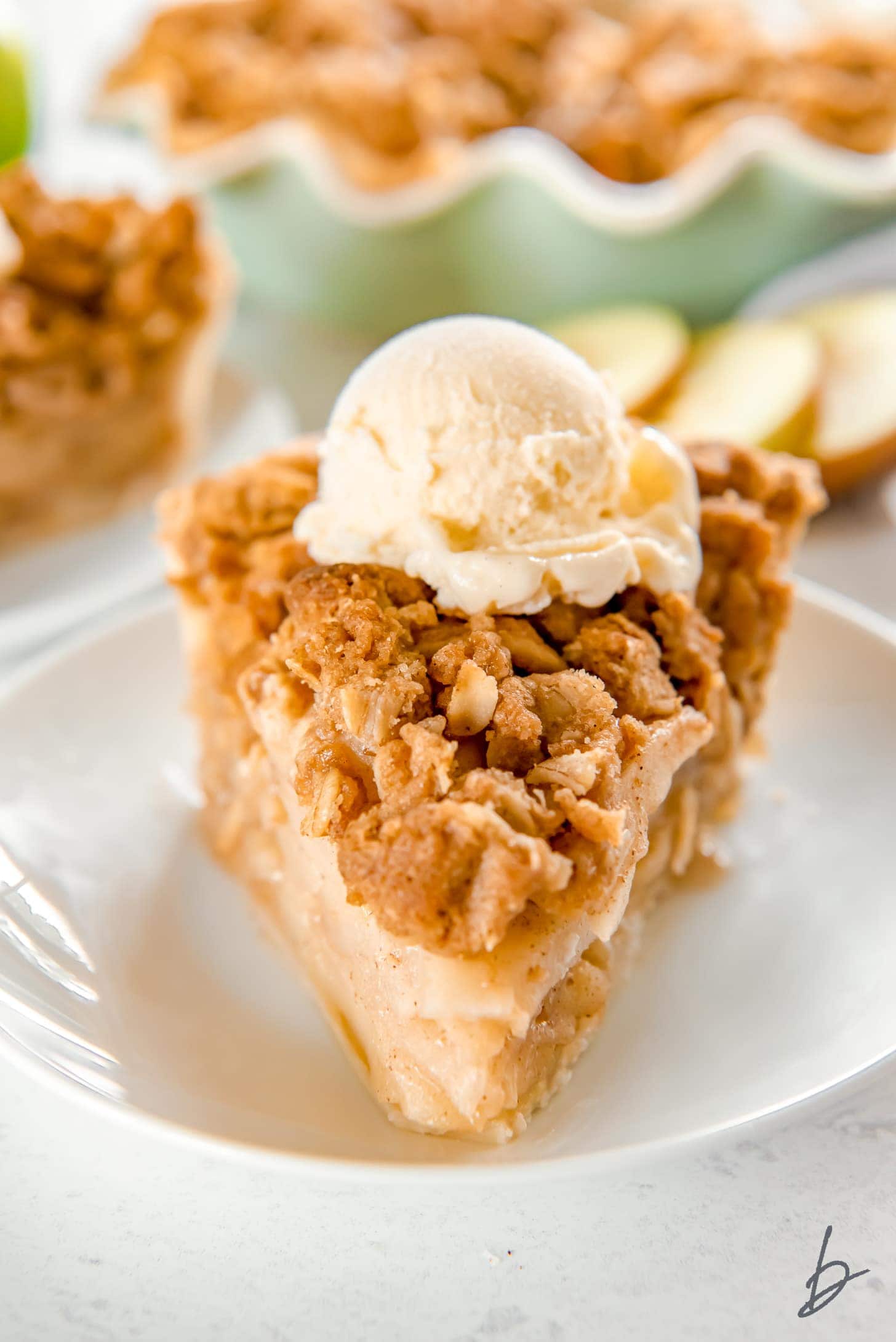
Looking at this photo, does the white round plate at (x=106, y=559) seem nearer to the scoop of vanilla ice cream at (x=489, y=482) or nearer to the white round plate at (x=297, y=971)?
the white round plate at (x=297, y=971)

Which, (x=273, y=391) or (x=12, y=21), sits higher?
(x=12, y=21)

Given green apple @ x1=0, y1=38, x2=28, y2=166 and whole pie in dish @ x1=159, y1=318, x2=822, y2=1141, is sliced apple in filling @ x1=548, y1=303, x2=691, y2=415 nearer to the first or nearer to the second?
whole pie in dish @ x1=159, y1=318, x2=822, y2=1141

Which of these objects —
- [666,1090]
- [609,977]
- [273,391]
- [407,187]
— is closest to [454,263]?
[407,187]

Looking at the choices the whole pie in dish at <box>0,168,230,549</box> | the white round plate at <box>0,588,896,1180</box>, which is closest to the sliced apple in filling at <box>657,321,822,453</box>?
the white round plate at <box>0,588,896,1180</box>

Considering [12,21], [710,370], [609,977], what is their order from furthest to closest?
[12,21] < [710,370] < [609,977]

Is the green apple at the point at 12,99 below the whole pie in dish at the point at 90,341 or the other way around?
the other way around

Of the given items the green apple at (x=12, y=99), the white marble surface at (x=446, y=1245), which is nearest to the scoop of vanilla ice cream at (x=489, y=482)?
the white marble surface at (x=446, y=1245)

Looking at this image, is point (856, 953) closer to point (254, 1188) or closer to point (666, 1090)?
point (666, 1090)
